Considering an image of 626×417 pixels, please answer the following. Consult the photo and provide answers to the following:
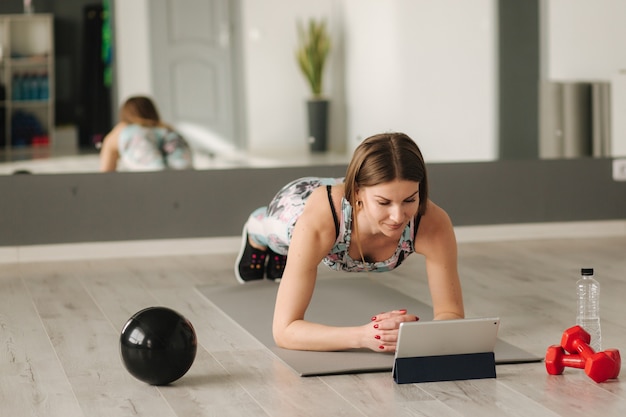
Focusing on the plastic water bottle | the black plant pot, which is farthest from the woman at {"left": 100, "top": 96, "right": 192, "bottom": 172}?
the plastic water bottle

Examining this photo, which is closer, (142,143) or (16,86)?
(16,86)

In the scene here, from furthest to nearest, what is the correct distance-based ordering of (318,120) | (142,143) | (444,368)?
(142,143) → (318,120) → (444,368)

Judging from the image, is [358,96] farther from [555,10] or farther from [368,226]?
[368,226]

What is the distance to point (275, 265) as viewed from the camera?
4172 mm

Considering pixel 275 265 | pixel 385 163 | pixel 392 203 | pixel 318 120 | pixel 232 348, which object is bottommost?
pixel 232 348

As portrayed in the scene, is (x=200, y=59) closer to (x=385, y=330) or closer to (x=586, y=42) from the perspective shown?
(x=586, y=42)

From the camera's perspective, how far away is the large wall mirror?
180 inches

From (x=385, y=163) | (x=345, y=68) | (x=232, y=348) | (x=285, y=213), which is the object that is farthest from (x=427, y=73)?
(x=385, y=163)

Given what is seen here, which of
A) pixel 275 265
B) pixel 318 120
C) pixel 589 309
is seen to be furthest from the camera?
pixel 318 120

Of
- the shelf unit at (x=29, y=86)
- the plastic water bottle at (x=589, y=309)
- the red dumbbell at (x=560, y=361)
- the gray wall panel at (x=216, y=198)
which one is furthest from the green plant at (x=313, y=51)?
the red dumbbell at (x=560, y=361)

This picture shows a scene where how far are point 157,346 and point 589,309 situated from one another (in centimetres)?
157

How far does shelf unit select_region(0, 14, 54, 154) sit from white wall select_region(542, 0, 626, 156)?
2536 millimetres

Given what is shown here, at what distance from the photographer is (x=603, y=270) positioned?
446cm

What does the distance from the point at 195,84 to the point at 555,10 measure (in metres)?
2.00
